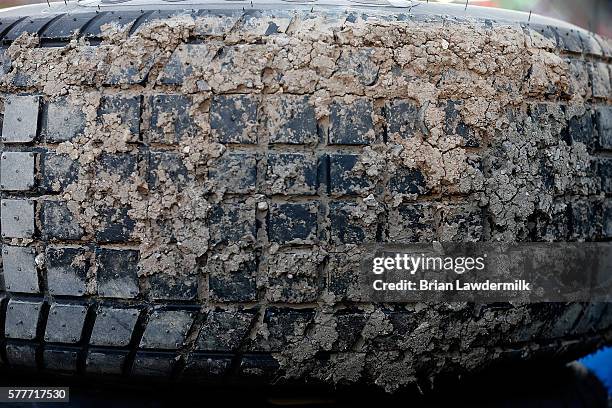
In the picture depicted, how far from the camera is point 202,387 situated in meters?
1.33

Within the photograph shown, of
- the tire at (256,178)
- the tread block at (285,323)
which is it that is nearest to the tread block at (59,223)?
the tire at (256,178)

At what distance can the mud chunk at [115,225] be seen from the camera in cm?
119

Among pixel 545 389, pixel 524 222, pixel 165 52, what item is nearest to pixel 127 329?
pixel 165 52

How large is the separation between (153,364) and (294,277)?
0.90 feet

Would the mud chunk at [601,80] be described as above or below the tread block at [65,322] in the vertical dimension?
above

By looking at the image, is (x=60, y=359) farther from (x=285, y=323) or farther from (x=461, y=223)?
(x=461, y=223)

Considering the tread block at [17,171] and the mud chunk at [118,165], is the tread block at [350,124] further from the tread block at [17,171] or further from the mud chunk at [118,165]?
the tread block at [17,171]

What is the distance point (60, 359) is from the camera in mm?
1272

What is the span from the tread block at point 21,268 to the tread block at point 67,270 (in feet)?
0.09

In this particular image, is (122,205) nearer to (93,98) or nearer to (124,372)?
(93,98)

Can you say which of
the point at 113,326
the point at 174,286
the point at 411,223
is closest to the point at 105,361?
the point at 113,326

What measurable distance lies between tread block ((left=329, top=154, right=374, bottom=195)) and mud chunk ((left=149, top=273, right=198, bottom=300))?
26 cm

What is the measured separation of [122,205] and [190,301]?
0.18 m

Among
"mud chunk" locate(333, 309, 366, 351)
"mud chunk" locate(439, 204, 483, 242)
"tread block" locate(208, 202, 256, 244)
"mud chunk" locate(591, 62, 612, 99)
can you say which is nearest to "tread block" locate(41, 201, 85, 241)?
"tread block" locate(208, 202, 256, 244)
